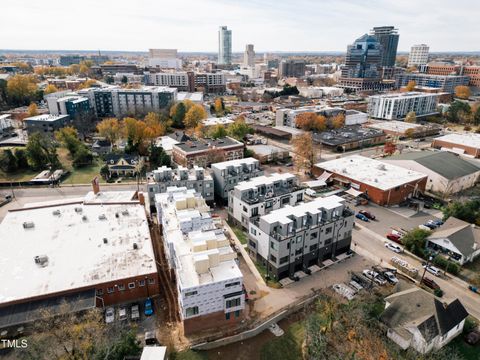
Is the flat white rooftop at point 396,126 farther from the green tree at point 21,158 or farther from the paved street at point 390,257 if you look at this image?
the green tree at point 21,158

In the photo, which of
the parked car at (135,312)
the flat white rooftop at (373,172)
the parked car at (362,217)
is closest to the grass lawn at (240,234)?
the parked car at (135,312)

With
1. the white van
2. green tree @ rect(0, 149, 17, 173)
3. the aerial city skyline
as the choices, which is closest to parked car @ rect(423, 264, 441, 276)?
the aerial city skyline

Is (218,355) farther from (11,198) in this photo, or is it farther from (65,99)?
(65,99)

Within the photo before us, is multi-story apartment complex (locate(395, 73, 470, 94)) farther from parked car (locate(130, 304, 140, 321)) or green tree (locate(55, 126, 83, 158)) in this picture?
parked car (locate(130, 304, 140, 321))

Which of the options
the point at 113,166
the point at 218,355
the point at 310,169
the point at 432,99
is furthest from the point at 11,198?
the point at 432,99

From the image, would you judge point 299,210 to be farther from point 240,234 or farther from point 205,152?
point 205,152

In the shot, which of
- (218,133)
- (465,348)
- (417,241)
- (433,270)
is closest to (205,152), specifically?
(218,133)
